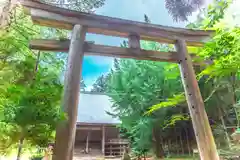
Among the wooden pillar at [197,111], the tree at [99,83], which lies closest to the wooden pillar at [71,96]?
the wooden pillar at [197,111]

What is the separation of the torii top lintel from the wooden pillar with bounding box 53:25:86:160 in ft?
0.56

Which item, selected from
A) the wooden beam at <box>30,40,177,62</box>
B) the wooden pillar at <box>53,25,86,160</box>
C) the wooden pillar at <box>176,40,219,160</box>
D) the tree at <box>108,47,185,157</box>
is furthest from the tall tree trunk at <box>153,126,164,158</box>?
the wooden pillar at <box>53,25,86,160</box>

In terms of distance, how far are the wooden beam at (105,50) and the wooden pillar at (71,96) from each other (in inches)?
5.9

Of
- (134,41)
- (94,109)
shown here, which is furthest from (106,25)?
(94,109)

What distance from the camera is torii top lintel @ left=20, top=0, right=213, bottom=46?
241 centimetres

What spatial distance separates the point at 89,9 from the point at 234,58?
9.38 ft

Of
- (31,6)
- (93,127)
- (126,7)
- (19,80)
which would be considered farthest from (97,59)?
(19,80)

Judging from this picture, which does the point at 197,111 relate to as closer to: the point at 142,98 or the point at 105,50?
the point at 105,50

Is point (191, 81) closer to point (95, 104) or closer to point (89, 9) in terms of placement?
point (89, 9)

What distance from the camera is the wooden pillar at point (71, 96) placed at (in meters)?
1.91

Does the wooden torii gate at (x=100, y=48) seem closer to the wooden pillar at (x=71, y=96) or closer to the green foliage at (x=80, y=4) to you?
the wooden pillar at (x=71, y=96)

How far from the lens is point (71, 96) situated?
2.15m

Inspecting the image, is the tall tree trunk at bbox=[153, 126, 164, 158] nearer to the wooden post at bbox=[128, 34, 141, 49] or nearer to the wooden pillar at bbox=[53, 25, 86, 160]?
the wooden post at bbox=[128, 34, 141, 49]

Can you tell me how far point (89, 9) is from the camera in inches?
152
